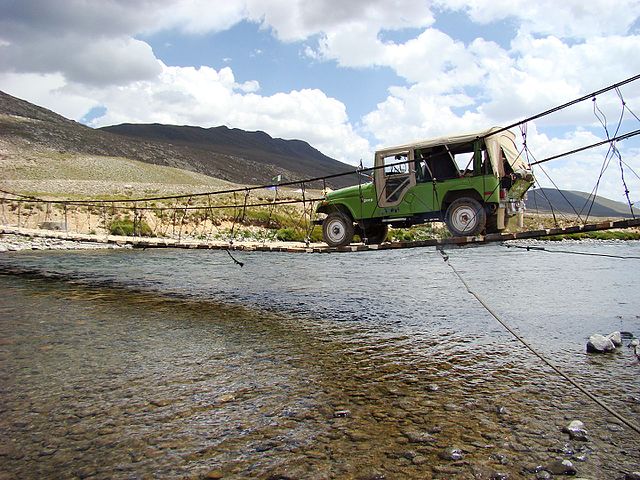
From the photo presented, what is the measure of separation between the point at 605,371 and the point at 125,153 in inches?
4872

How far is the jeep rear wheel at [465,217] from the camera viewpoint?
1084 cm

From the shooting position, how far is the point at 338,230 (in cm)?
1321

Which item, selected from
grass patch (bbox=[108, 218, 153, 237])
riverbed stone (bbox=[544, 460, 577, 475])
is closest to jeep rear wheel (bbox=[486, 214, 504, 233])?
riverbed stone (bbox=[544, 460, 577, 475])

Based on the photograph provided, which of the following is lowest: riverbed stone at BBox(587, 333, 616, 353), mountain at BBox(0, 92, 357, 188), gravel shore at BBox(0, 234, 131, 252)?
riverbed stone at BBox(587, 333, 616, 353)

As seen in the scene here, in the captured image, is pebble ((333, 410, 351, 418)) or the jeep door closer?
pebble ((333, 410, 351, 418))

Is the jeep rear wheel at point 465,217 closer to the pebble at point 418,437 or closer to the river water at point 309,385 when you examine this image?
the river water at point 309,385

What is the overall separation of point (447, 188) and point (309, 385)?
730 cm

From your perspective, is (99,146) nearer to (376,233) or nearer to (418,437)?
(376,233)

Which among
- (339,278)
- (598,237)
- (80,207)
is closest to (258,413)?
(339,278)

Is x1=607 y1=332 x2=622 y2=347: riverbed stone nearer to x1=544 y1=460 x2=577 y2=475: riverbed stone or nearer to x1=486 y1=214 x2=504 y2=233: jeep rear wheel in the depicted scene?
x1=544 y1=460 x2=577 y2=475: riverbed stone

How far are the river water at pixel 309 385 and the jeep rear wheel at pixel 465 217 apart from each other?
182 centimetres

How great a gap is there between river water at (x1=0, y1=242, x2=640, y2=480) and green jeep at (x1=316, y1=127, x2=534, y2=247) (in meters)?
2.08

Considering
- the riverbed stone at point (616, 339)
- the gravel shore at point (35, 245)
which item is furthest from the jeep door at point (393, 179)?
the gravel shore at point (35, 245)

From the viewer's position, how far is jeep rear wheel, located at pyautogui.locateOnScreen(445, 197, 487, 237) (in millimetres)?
10844
